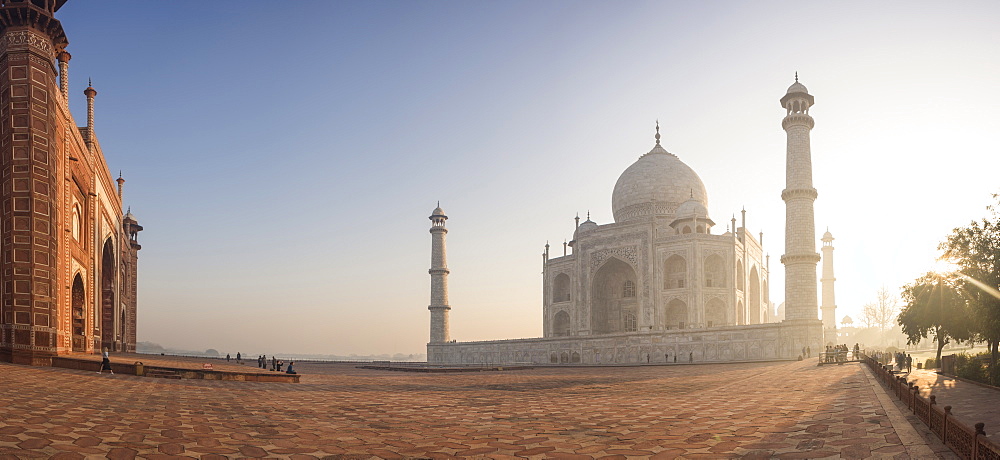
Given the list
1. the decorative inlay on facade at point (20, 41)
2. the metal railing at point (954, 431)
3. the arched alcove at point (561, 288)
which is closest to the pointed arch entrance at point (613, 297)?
the arched alcove at point (561, 288)

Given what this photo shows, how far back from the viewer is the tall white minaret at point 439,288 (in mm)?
49731

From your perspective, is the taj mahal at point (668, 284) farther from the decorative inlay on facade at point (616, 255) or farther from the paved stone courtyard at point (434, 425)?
the paved stone courtyard at point (434, 425)

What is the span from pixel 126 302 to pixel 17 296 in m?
26.9

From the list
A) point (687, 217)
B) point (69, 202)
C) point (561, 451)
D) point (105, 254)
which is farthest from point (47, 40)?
point (687, 217)

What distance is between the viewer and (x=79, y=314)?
23.5 m

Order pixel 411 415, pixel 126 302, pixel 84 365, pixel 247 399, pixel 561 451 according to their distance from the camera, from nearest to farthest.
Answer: pixel 561 451 < pixel 411 415 < pixel 247 399 < pixel 84 365 < pixel 126 302

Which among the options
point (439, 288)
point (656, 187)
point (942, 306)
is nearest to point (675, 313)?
point (656, 187)

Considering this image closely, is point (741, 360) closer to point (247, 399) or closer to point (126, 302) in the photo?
point (247, 399)

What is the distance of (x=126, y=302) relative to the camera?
134 ft

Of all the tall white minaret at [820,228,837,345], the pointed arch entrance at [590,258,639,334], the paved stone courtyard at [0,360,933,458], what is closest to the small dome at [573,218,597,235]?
the pointed arch entrance at [590,258,639,334]

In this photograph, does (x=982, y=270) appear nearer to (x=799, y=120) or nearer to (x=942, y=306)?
(x=942, y=306)

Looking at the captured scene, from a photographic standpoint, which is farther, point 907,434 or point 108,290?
point 108,290

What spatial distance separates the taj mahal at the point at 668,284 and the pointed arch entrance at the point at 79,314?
25.6 m

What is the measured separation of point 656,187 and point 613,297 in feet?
28.1
